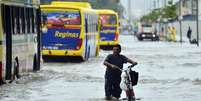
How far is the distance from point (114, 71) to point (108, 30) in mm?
41966

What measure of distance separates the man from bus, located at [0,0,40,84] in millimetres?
4188

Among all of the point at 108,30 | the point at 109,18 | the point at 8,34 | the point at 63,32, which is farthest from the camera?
the point at 109,18

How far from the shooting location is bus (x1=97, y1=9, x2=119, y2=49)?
60688mm

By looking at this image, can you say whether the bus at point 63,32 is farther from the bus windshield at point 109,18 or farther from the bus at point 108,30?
the bus windshield at point 109,18

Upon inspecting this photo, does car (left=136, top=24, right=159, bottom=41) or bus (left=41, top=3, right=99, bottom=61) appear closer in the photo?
bus (left=41, top=3, right=99, bottom=61)

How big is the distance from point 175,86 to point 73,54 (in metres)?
14.2

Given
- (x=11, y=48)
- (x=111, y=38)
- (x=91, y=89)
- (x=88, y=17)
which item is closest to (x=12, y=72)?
(x=11, y=48)

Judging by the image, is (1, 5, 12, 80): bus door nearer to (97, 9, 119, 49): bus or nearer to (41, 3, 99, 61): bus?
(41, 3, 99, 61): bus

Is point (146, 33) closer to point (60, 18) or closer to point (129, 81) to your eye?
point (60, 18)

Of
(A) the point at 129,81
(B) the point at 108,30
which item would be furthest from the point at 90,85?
(B) the point at 108,30

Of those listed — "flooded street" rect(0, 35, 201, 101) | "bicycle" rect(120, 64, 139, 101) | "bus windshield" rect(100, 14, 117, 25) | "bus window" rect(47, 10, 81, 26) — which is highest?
"bus window" rect(47, 10, 81, 26)

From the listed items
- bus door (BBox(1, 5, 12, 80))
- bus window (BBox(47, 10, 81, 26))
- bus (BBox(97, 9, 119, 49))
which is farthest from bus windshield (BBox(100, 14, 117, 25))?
bus door (BBox(1, 5, 12, 80))

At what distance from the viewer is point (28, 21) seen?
27.9 m

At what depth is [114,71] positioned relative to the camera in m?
19.2
